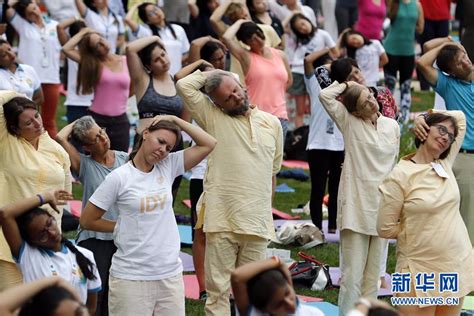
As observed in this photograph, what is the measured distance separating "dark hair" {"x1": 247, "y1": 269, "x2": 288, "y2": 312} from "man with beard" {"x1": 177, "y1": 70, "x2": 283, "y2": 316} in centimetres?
216

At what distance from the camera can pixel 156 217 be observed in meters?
7.20

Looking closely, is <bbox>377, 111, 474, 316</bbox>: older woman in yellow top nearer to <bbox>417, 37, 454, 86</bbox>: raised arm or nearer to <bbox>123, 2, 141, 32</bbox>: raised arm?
<bbox>417, 37, 454, 86</bbox>: raised arm

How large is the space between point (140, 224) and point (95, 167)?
3.42 ft

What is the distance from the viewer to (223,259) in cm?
823

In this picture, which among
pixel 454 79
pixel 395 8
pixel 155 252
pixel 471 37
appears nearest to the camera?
pixel 155 252

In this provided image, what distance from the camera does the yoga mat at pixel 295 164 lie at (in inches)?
580

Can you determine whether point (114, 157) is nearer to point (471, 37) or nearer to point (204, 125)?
point (204, 125)

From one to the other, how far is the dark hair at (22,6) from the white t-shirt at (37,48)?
0.04m

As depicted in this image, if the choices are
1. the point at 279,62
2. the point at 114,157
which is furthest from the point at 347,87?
the point at 279,62

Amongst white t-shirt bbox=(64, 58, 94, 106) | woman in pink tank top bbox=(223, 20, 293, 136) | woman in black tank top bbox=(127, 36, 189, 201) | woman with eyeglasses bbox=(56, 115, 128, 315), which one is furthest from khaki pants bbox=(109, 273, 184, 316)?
white t-shirt bbox=(64, 58, 94, 106)

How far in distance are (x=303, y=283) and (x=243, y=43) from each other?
2531mm

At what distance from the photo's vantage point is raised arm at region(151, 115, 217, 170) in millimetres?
7578

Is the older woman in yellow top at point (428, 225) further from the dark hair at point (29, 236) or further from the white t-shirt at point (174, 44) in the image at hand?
the white t-shirt at point (174, 44)

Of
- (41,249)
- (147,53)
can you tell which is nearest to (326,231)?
(147,53)
